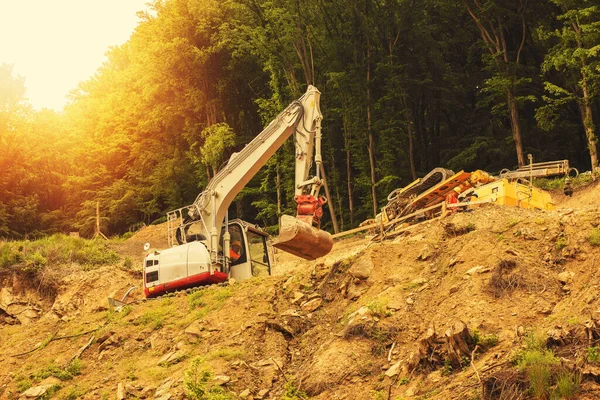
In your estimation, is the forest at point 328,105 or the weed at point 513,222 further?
the forest at point 328,105

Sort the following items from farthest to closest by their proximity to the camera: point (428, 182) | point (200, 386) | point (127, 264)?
1. point (127, 264)
2. point (428, 182)
3. point (200, 386)

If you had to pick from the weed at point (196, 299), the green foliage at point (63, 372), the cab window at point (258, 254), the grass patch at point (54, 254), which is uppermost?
the grass patch at point (54, 254)

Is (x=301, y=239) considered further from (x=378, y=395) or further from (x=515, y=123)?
(x=515, y=123)

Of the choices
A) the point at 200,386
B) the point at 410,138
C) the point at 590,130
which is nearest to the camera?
the point at 200,386

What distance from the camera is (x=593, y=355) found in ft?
30.4

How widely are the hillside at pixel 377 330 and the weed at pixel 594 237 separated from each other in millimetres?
37

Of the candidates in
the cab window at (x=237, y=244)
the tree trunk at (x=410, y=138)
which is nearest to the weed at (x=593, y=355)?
the cab window at (x=237, y=244)

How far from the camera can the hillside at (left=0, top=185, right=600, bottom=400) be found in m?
10.6

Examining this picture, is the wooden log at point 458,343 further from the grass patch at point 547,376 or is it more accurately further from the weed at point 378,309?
the weed at point 378,309

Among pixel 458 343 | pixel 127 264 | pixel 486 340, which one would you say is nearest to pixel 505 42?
pixel 127 264

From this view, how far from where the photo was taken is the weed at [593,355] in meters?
9.23

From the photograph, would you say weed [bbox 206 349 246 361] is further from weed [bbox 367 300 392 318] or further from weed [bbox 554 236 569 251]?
weed [bbox 554 236 569 251]

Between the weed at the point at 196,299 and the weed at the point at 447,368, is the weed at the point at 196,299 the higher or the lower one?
the higher one

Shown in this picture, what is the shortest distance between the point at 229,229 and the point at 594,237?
10.6 m
